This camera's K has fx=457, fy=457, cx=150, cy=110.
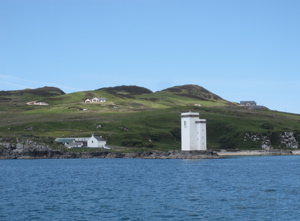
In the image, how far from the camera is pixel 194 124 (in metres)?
126

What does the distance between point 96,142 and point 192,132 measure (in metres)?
32.6

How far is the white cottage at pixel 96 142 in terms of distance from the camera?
141375 mm

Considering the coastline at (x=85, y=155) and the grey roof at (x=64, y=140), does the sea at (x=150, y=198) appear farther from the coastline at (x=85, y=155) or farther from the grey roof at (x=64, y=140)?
the grey roof at (x=64, y=140)

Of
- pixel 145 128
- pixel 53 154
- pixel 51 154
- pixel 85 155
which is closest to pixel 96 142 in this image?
pixel 85 155

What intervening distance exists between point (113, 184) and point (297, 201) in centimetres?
2683

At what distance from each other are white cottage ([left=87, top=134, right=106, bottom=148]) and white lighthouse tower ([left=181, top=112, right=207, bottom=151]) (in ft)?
92.5

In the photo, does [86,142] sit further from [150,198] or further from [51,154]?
[150,198]

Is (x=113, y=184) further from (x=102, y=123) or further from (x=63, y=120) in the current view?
(x=63, y=120)

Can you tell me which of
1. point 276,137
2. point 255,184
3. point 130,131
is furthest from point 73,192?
point 276,137

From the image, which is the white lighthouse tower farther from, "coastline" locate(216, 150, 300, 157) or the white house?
the white house

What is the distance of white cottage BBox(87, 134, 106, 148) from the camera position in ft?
464

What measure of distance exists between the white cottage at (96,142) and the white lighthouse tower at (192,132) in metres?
28.2

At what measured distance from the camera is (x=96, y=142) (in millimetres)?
141500

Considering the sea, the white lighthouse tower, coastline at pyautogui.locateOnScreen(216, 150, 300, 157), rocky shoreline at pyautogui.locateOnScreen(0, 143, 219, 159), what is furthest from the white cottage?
the sea
